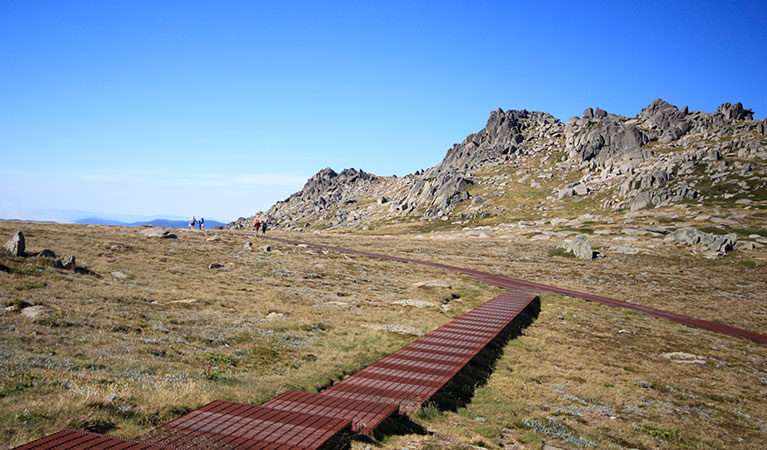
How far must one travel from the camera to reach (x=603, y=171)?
137875 millimetres

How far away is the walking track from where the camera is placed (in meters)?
7.22

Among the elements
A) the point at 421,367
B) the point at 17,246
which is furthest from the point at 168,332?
the point at 17,246

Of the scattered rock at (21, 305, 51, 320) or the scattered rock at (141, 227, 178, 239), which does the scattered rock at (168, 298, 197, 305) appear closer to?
the scattered rock at (21, 305, 51, 320)

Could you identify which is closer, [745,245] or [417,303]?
[417,303]

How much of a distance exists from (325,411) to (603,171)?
148919mm

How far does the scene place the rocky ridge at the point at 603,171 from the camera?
4117 inches

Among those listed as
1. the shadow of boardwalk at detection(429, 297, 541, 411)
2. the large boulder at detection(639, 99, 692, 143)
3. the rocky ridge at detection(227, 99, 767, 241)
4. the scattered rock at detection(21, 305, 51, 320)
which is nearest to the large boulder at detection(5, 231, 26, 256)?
the scattered rock at detection(21, 305, 51, 320)

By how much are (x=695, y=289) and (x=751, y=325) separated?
12.1 metres

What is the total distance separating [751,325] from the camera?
29.5m

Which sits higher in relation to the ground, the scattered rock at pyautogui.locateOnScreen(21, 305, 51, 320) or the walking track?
the scattered rock at pyautogui.locateOnScreen(21, 305, 51, 320)

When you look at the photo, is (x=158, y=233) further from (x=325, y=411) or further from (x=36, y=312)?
(x=325, y=411)

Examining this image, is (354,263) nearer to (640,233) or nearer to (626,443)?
(626,443)

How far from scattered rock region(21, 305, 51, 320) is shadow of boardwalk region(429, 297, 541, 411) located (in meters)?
13.9

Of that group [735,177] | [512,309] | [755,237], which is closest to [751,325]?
[512,309]
